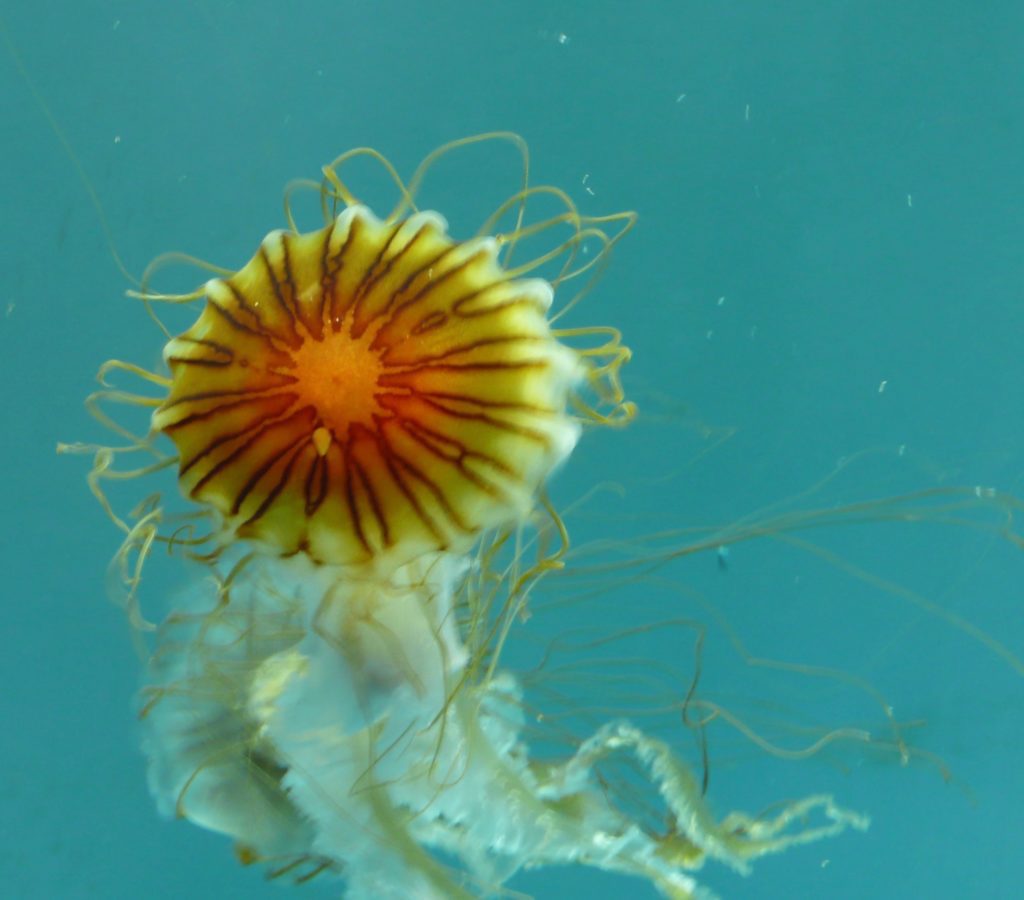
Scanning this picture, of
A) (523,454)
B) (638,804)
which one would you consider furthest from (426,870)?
(523,454)

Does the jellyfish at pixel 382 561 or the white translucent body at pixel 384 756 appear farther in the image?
the white translucent body at pixel 384 756

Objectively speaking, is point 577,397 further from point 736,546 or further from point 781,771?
point 781,771

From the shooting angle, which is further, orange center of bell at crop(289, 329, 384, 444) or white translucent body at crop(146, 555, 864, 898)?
white translucent body at crop(146, 555, 864, 898)

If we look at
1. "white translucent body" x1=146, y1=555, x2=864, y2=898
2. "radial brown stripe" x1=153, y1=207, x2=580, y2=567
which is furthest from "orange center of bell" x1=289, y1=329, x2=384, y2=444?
"white translucent body" x1=146, y1=555, x2=864, y2=898

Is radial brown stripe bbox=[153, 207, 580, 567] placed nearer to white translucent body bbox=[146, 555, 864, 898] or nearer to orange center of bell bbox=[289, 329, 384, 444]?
orange center of bell bbox=[289, 329, 384, 444]

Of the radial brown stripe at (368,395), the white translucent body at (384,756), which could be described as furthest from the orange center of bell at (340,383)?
the white translucent body at (384,756)

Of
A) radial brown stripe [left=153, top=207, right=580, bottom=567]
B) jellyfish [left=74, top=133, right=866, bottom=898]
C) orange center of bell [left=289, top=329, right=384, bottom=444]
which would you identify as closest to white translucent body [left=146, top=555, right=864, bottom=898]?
jellyfish [left=74, top=133, right=866, bottom=898]

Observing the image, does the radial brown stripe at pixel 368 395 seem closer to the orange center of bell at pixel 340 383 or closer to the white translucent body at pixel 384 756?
the orange center of bell at pixel 340 383

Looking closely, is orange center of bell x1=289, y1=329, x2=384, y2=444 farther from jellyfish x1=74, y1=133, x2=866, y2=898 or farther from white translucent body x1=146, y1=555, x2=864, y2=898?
white translucent body x1=146, y1=555, x2=864, y2=898
